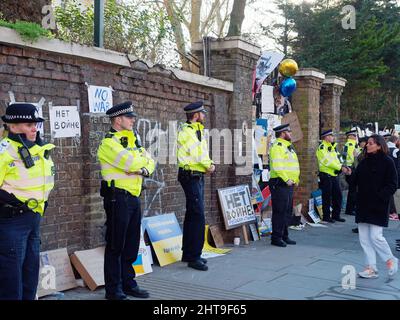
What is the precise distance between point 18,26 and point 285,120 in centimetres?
776

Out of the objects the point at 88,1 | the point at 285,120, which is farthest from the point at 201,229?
the point at 88,1

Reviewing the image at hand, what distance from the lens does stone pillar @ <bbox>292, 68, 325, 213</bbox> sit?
12609mm

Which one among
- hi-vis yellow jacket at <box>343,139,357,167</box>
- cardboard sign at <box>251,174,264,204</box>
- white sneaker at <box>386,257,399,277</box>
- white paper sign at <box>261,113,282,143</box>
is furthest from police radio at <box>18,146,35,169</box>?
hi-vis yellow jacket at <box>343,139,357,167</box>

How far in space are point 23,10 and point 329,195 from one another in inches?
289

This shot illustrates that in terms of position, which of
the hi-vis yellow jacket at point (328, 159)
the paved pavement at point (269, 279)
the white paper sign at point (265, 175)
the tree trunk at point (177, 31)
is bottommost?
the paved pavement at point (269, 279)

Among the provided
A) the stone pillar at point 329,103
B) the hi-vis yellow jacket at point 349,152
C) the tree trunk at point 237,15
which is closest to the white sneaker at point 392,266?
the hi-vis yellow jacket at point 349,152

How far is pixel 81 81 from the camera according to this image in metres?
6.41

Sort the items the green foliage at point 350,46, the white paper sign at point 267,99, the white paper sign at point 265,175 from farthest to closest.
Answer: the green foliage at point 350,46, the white paper sign at point 267,99, the white paper sign at point 265,175

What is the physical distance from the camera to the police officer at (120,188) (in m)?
5.56

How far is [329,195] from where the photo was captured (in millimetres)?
11914

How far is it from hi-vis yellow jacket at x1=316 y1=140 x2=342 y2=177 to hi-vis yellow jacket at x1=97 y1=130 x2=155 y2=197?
22.6ft

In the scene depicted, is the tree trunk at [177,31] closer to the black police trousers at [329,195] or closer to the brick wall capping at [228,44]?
the brick wall capping at [228,44]

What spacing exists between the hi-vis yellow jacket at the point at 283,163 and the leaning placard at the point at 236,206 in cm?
70

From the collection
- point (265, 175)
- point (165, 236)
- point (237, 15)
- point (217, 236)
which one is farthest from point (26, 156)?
point (237, 15)
